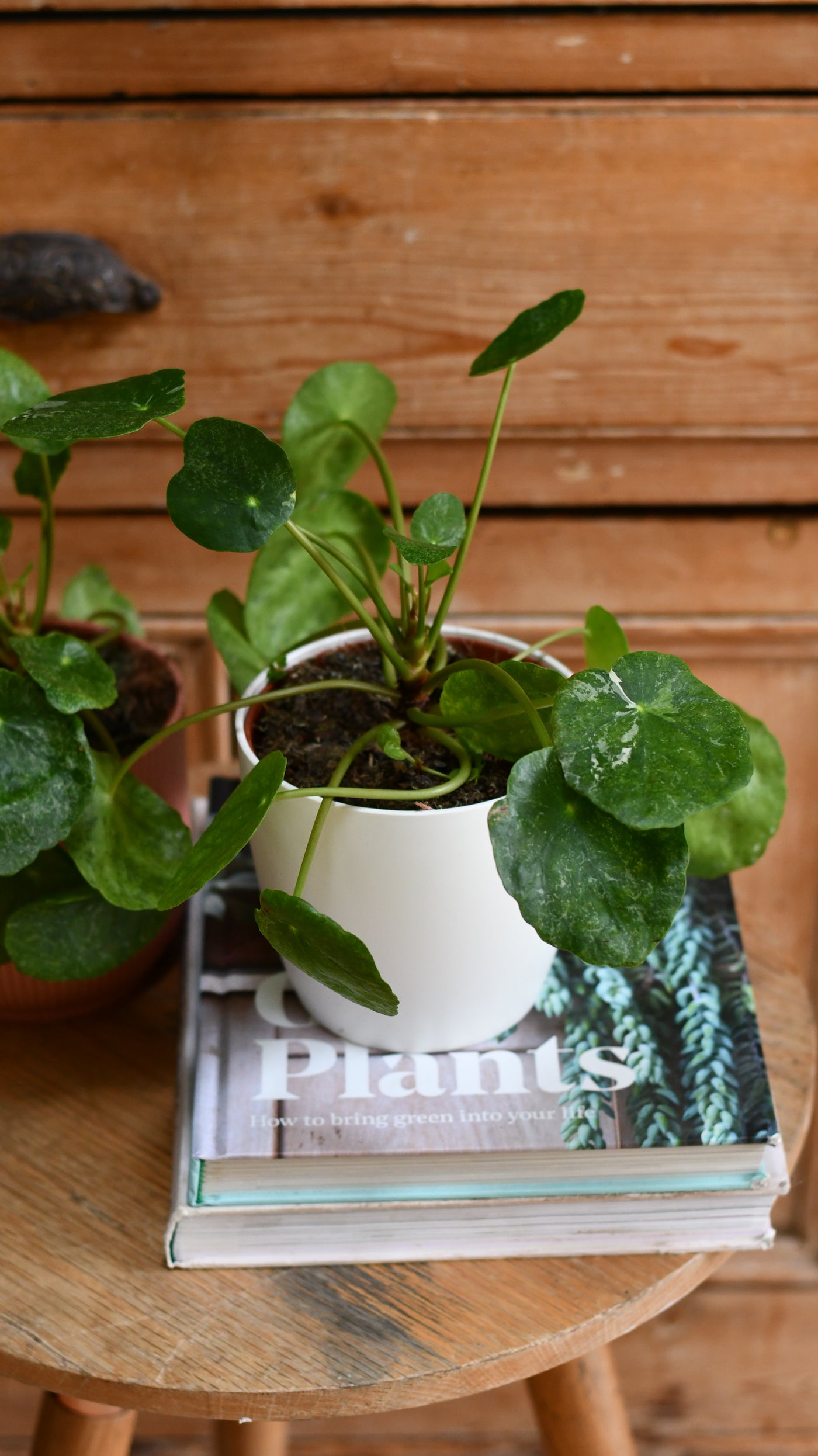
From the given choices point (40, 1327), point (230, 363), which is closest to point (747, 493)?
point (230, 363)

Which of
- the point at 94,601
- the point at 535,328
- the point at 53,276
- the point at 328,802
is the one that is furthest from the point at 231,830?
the point at 53,276

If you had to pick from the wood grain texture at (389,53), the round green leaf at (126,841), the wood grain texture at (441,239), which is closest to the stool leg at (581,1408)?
the round green leaf at (126,841)

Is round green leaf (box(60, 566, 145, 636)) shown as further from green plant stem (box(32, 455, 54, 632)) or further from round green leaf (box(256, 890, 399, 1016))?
round green leaf (box(256, 890, 399, 1016))

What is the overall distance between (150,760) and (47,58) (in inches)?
19.2

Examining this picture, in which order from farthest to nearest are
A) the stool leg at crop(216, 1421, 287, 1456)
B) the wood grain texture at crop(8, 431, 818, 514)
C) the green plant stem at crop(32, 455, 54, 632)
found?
1. the wood grain texture at crop(8, 431, 818, 514)
2. the stool leg at crop(216, 1421, 287, 1456)
3. the green plant stem at crop(32, 455, 54, 632)

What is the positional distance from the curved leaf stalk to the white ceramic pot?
0.09 metres

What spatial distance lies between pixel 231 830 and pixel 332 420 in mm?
240

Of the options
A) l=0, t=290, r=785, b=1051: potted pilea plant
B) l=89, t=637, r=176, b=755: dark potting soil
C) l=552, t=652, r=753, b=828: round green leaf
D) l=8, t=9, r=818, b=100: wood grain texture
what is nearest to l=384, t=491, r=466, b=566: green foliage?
l=0, t=290, r=785, b=1051: potted pilea plant

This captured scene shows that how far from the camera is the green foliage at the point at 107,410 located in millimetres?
445

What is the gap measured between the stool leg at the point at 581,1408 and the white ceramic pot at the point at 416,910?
25cm

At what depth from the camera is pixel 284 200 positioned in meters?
0.84

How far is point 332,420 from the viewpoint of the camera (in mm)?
615

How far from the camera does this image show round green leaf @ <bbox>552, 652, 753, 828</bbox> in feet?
1.40

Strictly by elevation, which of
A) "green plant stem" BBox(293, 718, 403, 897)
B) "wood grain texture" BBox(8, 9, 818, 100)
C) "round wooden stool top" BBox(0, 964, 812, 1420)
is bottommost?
"round wooden stool top" BBox(0, 964, 812, 1420)
